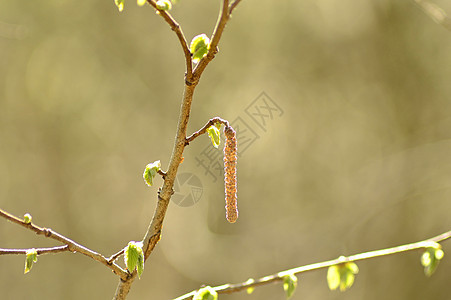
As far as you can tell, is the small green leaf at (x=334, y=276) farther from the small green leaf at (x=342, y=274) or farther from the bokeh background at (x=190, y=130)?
the bokeh background at (x=190, y=130)

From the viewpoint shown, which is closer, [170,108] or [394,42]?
[394,42]

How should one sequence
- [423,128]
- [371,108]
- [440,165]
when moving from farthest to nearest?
[371,108] → [423,128] → [440,165]

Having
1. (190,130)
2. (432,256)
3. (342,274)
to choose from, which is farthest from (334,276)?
(190,130)

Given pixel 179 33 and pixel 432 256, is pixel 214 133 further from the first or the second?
pixel 432 256

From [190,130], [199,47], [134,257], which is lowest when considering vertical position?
[134,257]

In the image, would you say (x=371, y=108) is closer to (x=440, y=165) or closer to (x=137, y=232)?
(x=440, y=165)

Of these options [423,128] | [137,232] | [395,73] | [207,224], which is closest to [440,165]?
[423,128]
